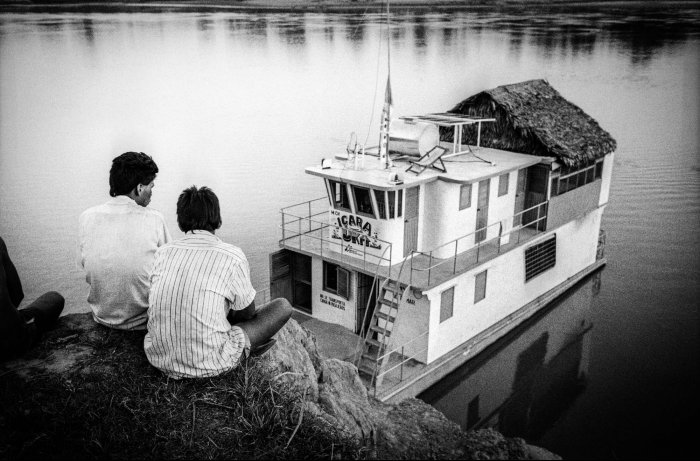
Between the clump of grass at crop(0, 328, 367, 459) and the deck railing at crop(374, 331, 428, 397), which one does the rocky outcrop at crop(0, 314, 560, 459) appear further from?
the deck railing at crop(374, 331, 428, 397)

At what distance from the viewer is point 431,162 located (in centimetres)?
1515

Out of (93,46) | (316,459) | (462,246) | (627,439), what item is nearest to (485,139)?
(462,246)

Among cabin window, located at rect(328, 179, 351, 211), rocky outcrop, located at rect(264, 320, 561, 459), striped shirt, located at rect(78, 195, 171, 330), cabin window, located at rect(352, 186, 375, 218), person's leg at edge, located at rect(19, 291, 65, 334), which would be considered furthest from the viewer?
cabin window, located at rect(328, 179, 351, 211)

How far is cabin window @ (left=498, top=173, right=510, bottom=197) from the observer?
663 inches

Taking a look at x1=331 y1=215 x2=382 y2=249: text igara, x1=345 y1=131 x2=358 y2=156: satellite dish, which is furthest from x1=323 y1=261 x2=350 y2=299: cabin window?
x1=345 y1=131 x2=358 y2=156: satellite dish

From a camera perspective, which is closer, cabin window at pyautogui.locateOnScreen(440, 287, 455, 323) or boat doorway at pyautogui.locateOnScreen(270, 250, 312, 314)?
cabin window at pyautogui.locateOnScreen(440, 287, 455, 323)

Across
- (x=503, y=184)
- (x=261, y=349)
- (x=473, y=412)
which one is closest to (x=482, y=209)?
(x=503, y=184)

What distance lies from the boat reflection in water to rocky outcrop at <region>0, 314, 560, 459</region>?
306 inches

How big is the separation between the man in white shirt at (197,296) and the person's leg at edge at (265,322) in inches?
7.3

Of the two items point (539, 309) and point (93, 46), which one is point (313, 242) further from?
point (93, 46)

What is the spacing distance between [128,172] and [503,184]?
42.1 feet

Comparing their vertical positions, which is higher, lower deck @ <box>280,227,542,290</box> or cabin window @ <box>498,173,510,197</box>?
cabin window @ <box>498,173,510,197</box>

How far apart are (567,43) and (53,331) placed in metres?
67.6

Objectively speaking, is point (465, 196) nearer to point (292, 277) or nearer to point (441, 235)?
point (441, 235)
